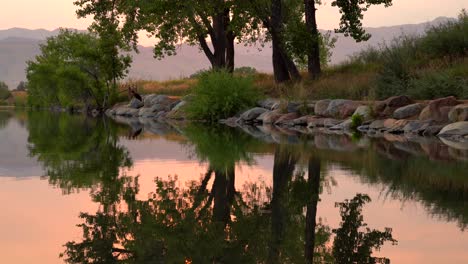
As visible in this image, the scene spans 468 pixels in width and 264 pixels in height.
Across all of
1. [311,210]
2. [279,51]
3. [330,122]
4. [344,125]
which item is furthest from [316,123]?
[311,210]

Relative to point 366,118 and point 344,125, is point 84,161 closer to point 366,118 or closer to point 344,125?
point 344,125

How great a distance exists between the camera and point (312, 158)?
14.0m

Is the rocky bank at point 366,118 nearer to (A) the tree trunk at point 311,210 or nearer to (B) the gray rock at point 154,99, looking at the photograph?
(A) the tree trunk at point 311,210

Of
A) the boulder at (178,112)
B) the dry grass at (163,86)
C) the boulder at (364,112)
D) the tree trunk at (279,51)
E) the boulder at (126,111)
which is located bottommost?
the boulder at (126,111)


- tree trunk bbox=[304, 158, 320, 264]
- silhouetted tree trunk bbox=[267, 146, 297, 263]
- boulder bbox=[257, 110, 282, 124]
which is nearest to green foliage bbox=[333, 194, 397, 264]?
tree trunk bbox=[304, 158, 320, 264]

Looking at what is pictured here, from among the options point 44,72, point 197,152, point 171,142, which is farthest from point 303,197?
point 44,72

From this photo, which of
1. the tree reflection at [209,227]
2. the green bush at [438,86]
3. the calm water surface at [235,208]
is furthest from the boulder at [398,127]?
the tree reflection at [209,227]

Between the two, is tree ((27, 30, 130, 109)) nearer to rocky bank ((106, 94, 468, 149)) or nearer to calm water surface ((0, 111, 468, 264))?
rocky bank ((106, 94, 468, 149))

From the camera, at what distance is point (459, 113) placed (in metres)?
22.2

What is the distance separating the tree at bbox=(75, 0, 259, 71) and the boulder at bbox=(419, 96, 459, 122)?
15.3 metres

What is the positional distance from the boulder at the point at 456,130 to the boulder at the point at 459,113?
0.69 m

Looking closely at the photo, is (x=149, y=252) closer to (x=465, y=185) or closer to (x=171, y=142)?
(x=465, y=185)

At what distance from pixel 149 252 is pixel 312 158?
329 inches

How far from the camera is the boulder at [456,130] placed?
20953mm
